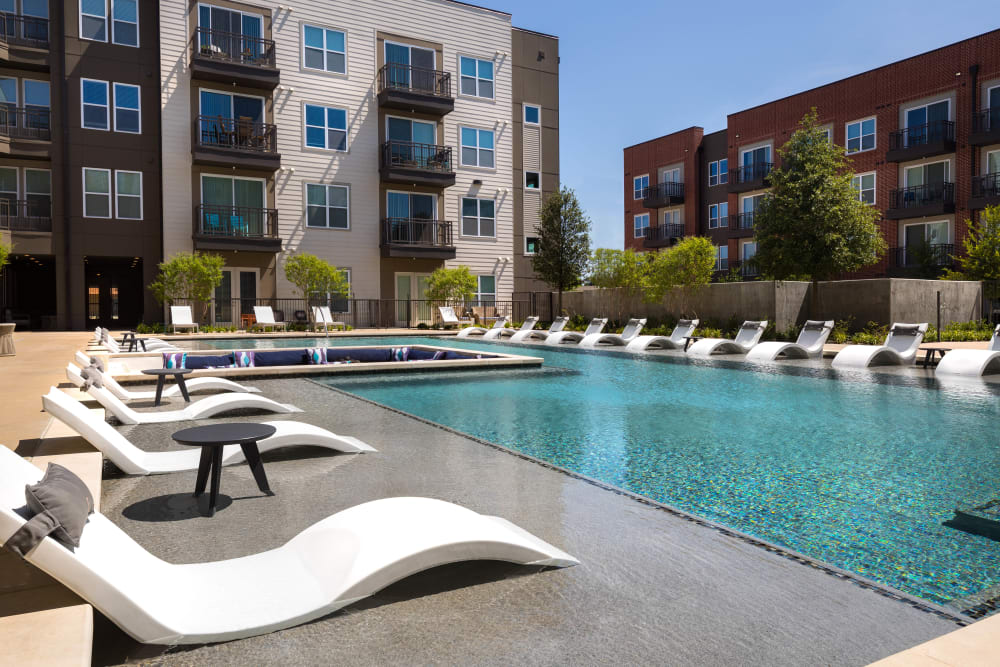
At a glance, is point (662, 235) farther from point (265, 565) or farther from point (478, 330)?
point (265, 565)

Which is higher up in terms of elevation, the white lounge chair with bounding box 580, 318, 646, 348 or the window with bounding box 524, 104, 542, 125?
the window with bounding box 524, 104, 542, 125

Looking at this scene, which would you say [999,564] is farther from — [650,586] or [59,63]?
[59,63]

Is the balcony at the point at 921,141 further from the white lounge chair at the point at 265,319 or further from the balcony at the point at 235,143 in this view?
the white lounge chair at the point at 265,319

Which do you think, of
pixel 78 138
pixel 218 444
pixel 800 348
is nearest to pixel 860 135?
pixel 800 348

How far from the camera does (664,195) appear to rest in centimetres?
4156

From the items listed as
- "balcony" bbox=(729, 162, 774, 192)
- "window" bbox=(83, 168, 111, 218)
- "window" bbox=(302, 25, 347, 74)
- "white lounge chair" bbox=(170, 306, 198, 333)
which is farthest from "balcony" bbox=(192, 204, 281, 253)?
"balcony" bbox=(729, 162, 774, 192)

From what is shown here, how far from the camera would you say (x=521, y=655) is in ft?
7.78

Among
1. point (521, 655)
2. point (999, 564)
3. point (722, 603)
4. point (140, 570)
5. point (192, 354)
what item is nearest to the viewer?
point (521, 655)

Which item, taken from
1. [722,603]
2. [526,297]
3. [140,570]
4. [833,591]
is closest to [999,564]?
[833,591]

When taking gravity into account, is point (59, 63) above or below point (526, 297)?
above

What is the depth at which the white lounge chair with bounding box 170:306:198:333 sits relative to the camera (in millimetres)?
22281

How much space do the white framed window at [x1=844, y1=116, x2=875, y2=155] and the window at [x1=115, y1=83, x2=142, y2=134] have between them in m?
30.8

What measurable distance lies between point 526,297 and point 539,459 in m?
26.2

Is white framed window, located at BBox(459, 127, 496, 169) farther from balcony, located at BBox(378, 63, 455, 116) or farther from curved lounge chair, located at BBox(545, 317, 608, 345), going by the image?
curved lounge chair, located at BBox(545, 317, 608, 345)
